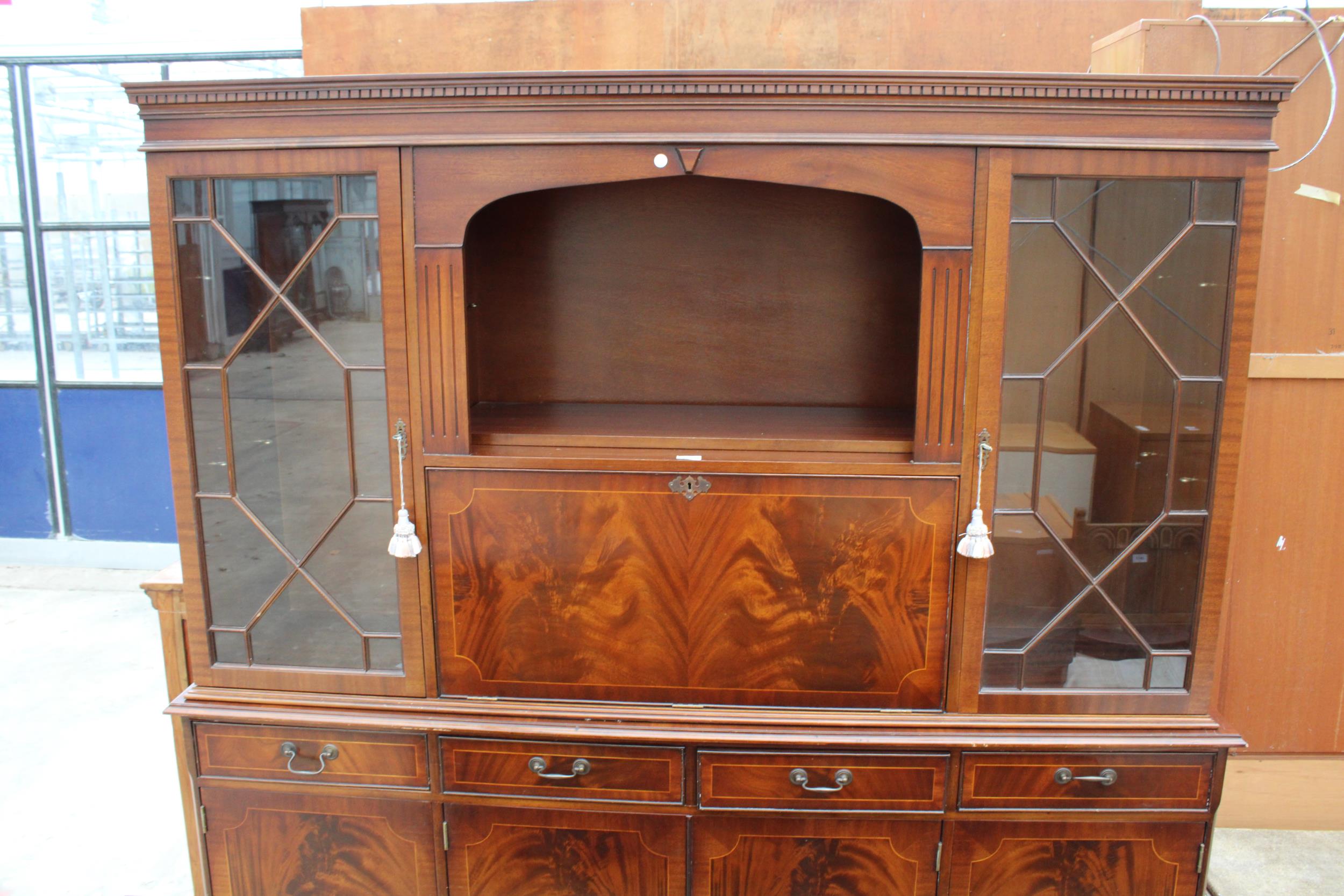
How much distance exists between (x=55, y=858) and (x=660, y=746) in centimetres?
167

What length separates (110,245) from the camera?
12.4 feet

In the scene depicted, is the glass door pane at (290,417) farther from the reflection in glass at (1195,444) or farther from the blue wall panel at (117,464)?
the blue wall panel at (117,464)

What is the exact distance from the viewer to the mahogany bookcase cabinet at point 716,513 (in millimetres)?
1438

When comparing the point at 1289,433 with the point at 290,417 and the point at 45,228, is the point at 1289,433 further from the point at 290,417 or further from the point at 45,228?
the point at 45,228

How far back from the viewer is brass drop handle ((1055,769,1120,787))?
1.58m

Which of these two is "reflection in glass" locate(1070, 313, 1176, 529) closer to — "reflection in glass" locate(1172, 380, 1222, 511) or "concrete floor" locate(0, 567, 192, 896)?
"reflection in glass" locate(1172, 380, 1222, 511)

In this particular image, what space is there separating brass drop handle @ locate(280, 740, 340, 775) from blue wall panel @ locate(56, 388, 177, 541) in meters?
2.61

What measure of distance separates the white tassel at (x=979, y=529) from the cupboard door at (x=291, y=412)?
0.97 m

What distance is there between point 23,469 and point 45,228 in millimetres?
1062

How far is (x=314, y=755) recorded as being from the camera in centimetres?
167

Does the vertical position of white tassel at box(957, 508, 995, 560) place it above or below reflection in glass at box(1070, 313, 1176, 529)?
below

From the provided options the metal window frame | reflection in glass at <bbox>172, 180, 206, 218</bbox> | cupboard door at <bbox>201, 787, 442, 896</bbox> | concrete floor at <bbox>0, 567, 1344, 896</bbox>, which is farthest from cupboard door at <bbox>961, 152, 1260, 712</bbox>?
the metal window frame

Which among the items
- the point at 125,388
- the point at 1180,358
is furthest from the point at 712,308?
the point at 125,388

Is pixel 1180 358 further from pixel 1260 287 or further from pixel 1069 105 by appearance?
pixel 1260 287
